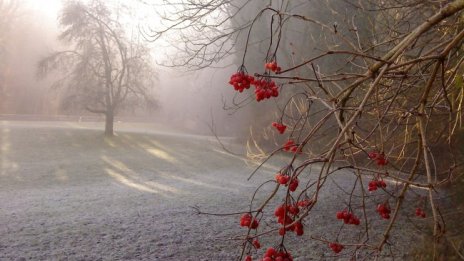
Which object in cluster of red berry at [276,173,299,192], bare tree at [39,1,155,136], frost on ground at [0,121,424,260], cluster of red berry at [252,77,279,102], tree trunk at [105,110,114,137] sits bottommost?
frost on ground at [0,121,424,260]

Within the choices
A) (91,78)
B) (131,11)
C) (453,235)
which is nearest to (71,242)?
(453,235)

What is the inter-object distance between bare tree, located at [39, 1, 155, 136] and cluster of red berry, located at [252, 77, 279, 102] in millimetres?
18164

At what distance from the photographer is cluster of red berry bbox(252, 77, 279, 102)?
1.96 m

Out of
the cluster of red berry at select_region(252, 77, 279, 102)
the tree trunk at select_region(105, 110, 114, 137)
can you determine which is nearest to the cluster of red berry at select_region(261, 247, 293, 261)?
the cluster of red berry at select_region(252, 77, 279, 102)

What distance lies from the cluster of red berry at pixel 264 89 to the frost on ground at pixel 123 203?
2.71 meters

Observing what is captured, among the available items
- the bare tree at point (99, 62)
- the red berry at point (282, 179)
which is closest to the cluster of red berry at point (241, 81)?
the red berry at point (282, 179)

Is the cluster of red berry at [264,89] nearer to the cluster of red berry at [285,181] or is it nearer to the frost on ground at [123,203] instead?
the cluster of red berry at [285,181]

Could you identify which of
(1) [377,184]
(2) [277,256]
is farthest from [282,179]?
(1) [377,184]

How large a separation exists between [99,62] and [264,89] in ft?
61.1

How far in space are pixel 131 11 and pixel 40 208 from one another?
13.8 meters

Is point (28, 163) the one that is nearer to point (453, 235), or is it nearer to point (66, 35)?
point (66, 35)

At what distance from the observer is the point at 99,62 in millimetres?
19406

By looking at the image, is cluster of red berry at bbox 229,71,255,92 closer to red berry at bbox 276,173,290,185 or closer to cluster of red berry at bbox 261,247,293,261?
red berry at bbox 276,173,290,185

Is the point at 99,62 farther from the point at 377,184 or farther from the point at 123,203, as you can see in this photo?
the point at 377,184
